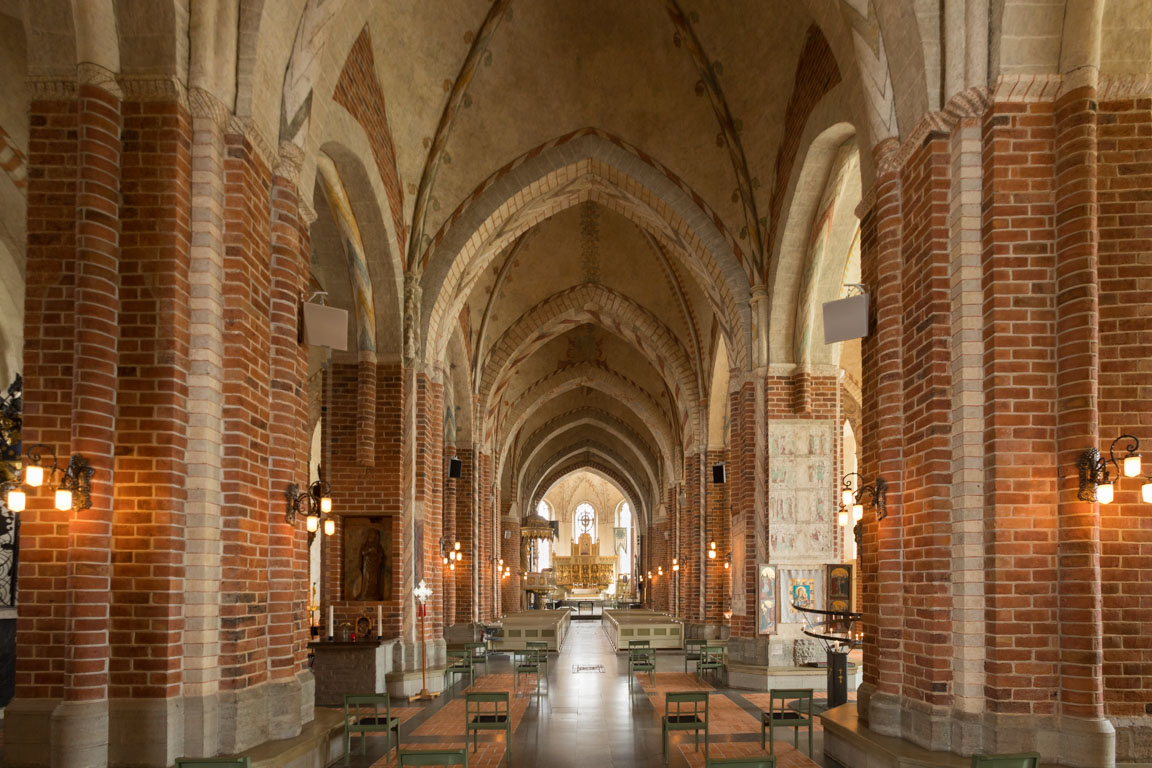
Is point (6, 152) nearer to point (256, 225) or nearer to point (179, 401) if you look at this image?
point (256, 225)

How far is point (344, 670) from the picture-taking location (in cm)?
1402

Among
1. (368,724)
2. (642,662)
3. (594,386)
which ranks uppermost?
(594,386)

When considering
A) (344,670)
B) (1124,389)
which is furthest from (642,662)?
(1124,389)

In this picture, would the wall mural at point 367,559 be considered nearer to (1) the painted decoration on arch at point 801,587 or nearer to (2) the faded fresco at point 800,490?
(2) the faded fresco at point 800,490

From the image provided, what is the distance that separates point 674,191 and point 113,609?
1228cm

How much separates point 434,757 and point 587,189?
12.7 m

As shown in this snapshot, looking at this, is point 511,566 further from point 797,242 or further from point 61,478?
point 61,478

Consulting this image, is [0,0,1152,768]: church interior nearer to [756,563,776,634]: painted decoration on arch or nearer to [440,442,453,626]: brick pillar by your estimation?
[756,563,776,634]: painted decoration on arch

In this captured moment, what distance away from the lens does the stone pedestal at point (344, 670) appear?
45.9 ft

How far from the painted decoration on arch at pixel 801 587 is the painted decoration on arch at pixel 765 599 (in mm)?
138

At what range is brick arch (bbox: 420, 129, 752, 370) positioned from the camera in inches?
652

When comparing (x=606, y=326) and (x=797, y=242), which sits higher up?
(x=606, y=326)

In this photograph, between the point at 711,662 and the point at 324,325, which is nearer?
the point at 324,325

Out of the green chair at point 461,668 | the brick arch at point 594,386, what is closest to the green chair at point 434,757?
the green chair at point 461,668
